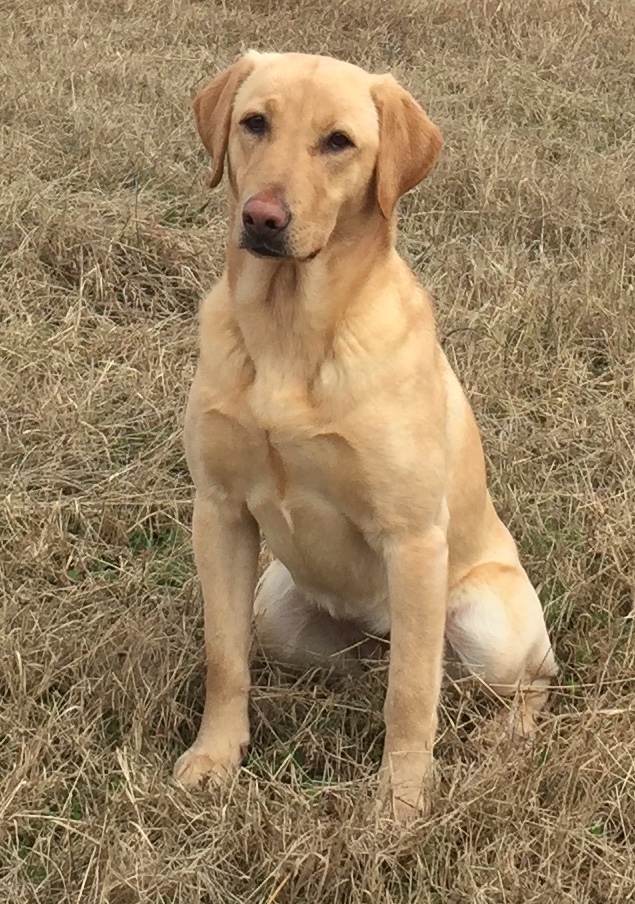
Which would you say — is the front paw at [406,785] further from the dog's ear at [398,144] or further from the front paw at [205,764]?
the dog's ear at [398,144]

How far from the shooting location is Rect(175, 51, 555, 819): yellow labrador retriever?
7.32 feet

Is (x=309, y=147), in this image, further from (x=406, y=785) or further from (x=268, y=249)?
(x=406, y=785)

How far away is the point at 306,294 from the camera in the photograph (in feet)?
7.64

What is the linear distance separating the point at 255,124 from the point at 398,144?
0.30 m

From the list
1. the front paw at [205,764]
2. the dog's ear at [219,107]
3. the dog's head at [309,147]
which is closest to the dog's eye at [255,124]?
the dog's head at [309,147]

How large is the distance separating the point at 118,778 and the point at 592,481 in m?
1.85

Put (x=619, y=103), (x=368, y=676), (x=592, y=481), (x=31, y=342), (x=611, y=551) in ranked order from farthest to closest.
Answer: (x=619, y=103)
(x=31, y=342)
(x=592, y=481)
(x=611, y=551)
(x=368, y=676)

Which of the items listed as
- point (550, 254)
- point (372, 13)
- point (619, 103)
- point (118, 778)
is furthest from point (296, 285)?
point (372, 13)

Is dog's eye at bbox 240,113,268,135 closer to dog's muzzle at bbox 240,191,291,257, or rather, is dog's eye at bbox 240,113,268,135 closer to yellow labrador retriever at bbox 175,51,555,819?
yellow labrador retriever at bbox 175,51,555,819

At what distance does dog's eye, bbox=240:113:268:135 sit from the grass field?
1272 millimetres

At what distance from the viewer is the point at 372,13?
311 inches

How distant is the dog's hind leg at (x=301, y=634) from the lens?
2.88 meters

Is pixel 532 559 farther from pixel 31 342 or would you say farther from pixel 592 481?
pixel 31 342

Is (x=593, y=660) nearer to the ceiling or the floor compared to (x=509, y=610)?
nearer to the floor
